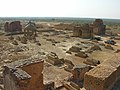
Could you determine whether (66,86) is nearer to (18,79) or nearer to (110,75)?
(110,75)

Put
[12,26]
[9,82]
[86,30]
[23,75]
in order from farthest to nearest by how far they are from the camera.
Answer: [12,26], [86,30], [9,82], [23,75]

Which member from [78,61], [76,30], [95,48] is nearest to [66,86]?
[78,61]

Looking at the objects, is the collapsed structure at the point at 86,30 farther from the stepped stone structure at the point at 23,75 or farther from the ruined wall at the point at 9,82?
the ruined wall at the point at 9,82

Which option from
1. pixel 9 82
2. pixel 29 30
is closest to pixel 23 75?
pixel 9 82

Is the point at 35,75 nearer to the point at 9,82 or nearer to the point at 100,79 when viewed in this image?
the point at 9,82

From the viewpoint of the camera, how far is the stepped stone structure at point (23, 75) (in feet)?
22.8

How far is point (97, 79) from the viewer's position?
9023 millimetres

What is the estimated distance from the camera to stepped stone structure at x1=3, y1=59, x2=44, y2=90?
6957 millimetres

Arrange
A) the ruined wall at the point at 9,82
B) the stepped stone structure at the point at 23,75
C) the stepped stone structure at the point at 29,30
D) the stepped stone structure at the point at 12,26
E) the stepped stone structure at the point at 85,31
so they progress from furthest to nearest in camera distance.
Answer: the stepped stone structure at the point at 12,26, the stepped stone structure at the point at 85,31, the stepped stone structure at the point at 29,30, the ruined wall at the point at 9,82, the stepped stone structure at the point at 23,75

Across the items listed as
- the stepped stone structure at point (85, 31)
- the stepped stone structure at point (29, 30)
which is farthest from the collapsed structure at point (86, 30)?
the stepped stone structure at point (29, 30)

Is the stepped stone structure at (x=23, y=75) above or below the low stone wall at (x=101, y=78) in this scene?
above

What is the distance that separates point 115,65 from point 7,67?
7.35 meters

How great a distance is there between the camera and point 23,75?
706cm

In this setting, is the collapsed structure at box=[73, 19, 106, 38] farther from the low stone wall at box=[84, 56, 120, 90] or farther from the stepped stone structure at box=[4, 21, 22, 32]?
the low stone wall at box=[84, 56, 120, 90]
